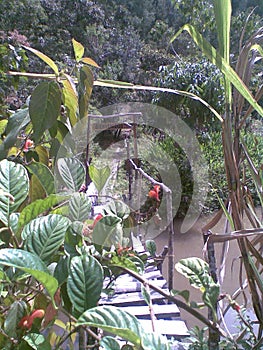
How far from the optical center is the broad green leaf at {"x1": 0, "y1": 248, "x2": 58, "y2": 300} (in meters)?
0.19

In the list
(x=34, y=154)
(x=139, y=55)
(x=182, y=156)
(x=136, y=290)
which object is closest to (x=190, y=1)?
(x=139, y=55)

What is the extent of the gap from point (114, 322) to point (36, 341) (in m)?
0.08

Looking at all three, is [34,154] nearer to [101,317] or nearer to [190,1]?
[101,317]

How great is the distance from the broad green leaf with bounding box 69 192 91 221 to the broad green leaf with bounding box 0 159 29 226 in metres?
0.04

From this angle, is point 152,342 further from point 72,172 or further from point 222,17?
point 222,17

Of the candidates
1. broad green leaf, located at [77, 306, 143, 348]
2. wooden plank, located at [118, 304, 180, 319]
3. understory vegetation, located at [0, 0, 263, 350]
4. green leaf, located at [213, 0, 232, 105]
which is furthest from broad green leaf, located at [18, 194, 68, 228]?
wooden plank, located at [118, 304, 180, 319]

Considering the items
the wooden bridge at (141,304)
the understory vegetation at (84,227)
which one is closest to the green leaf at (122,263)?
the understory vegetation at (84,227)

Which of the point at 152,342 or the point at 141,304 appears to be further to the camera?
the point at 141,304

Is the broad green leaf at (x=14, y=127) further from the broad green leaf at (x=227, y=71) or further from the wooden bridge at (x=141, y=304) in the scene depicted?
the wooden bridge at (x=141, y=304)

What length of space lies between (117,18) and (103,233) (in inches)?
300

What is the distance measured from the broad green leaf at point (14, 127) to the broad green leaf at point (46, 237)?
16 cm

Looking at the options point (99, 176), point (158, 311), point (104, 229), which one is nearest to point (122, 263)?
point (104, 229)

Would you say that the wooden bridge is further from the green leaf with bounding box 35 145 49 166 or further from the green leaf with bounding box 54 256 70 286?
the green leaf with bounding box 54 256 70 286

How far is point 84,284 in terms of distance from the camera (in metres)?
0.22
